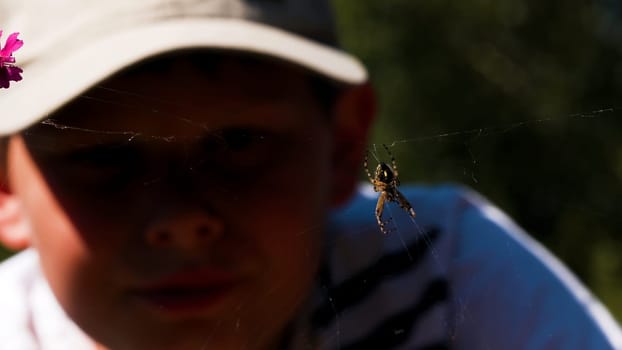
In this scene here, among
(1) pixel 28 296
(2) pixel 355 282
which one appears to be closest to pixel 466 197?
(2) pixel 355 282

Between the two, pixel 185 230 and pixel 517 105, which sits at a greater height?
pixel 517 105

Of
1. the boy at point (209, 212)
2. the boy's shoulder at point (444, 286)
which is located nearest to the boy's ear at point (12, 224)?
the boy at point (209, 212)

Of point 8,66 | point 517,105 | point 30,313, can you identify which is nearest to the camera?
point 8,66

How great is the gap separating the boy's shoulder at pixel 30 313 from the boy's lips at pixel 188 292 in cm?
4

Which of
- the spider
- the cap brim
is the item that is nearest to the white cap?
the cap brim

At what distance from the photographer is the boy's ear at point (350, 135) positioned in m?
0.33

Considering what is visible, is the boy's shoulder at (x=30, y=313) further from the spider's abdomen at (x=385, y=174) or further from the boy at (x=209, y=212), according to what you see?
the spider's abdomen at (x=385, y=174)

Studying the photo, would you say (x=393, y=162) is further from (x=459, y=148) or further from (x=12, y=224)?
(x=12, y=224)

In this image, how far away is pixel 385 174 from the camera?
25 centimetres

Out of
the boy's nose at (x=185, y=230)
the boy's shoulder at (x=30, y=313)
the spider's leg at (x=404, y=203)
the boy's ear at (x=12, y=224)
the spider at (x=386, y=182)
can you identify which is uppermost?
the boy's ear at (x=12, y=224)

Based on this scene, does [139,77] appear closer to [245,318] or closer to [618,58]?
[245,318]

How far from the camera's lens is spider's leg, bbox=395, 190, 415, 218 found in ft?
0.85

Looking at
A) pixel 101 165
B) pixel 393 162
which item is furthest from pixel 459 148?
pixel 101 165

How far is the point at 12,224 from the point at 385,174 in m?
0.18
